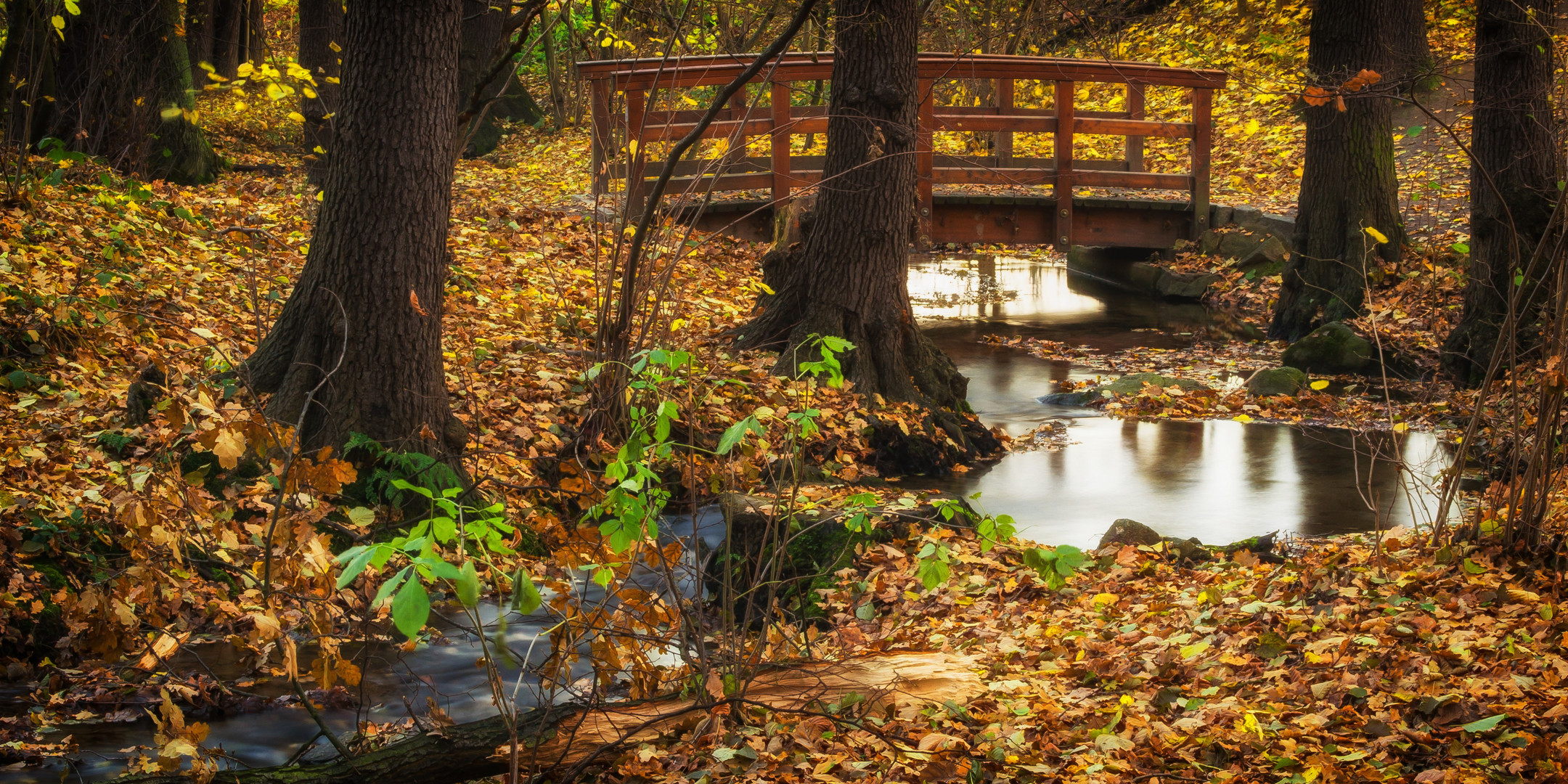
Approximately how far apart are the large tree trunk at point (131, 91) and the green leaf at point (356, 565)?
10.5m

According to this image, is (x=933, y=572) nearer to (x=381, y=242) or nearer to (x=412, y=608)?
(x=412, y=608)

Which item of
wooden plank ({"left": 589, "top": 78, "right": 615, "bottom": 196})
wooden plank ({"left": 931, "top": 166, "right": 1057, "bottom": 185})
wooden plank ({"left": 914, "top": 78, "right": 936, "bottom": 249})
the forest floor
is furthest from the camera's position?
wooden plank ({"left": 931, "top": 166, "right": 1057, "bottom": 185})

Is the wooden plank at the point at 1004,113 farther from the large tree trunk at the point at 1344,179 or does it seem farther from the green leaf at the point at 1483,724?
the green leaf at the point at 1483,724

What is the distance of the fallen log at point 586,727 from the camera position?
3170 millimetres

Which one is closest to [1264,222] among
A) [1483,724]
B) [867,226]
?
[867,226]

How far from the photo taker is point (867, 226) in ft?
27.4

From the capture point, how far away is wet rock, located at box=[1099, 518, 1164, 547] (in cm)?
625

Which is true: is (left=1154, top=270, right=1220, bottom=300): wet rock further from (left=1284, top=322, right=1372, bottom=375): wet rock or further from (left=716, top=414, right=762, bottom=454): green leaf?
(left=716, top=414, right=762, bottom=454): green leaf

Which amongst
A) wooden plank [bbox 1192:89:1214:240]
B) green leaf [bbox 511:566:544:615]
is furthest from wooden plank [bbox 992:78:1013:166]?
green leaf [bbox 511:566:544:615]

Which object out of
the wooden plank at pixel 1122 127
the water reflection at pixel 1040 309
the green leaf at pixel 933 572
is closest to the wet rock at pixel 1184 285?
the water reflection at pixel 1040 309

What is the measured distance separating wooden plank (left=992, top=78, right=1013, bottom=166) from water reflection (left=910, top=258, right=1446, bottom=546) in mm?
2963

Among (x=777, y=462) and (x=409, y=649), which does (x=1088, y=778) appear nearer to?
(x=409, y=649)

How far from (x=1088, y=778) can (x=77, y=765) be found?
122 inches

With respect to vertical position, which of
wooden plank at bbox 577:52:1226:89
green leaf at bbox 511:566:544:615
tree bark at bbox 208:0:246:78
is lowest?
green leaf at bbox 511:566:544:615
